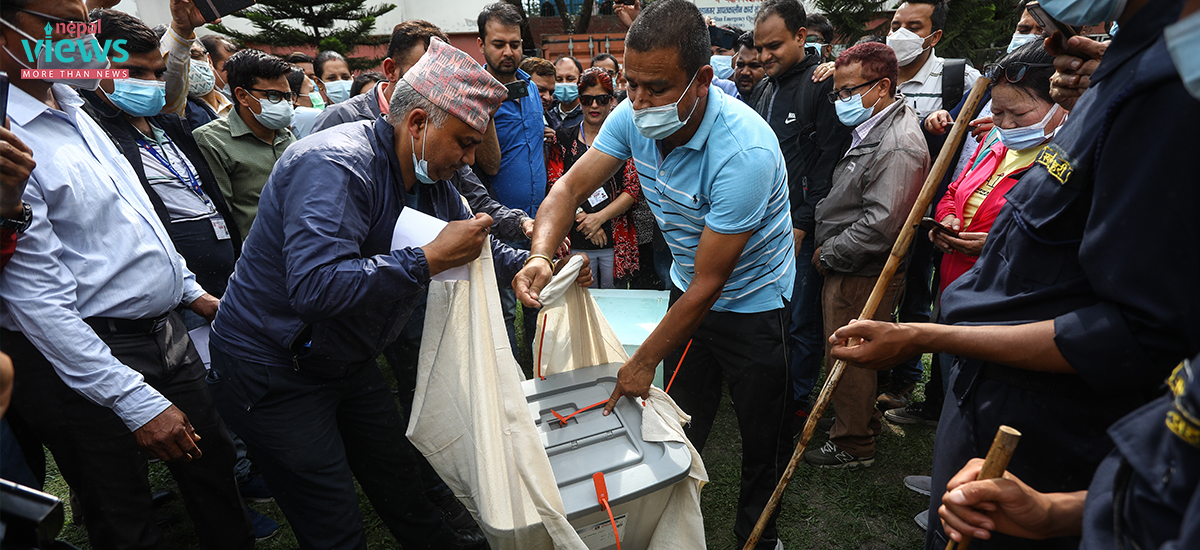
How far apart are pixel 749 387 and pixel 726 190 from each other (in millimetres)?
842

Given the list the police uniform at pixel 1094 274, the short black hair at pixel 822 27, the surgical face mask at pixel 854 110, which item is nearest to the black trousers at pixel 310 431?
the police uniform at pixel 1094 274

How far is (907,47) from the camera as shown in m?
4.30

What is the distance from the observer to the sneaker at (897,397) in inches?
159

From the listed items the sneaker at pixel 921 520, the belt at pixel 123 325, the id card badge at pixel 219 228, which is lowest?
the sneaker at pixel 921 520

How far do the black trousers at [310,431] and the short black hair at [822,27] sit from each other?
504cm

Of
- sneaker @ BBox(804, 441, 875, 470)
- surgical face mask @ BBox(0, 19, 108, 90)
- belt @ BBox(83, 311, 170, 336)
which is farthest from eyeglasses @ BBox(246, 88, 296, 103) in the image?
sneaker @ BBox(804, 441, 875, 470)

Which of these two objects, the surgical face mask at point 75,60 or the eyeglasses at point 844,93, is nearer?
the surgical face mask at point 75,60

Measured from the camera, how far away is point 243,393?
2.10 metres

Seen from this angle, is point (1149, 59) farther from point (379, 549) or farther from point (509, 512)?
point (379, 549)

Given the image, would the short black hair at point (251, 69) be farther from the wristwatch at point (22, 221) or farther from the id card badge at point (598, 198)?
the wristwatch at point (22, 221)

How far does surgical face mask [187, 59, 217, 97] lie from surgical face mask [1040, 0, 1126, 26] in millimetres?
5216

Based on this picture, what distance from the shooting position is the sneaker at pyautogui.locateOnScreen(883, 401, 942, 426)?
3.86 m

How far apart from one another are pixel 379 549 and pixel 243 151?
2540 mm

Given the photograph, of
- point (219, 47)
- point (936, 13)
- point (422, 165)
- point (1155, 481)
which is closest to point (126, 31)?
point (422, 165)
